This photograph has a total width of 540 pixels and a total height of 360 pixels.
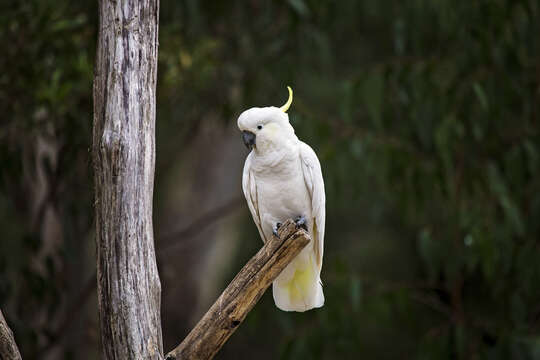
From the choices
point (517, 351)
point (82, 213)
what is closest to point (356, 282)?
point (517, 351)

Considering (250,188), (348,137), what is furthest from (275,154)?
(348,137)

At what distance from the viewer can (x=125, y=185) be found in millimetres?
1735

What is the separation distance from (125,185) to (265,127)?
445 millimetres

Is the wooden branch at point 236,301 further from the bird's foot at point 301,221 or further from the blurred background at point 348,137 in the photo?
the blurred background at point 348,137

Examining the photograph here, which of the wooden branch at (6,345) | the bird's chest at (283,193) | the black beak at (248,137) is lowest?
the wooden branch at (6,345)

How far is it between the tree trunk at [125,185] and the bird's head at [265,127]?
289mm

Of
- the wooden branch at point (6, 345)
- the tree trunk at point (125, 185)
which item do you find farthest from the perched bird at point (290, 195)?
the wooden branch at point (6, 345)

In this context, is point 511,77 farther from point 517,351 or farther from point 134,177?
point 134,177

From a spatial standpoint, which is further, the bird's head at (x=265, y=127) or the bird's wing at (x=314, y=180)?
the bird's wing at (x=314, y=180)

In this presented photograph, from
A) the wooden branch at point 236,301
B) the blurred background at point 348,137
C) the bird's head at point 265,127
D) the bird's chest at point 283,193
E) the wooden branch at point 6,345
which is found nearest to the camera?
the wooden branch at point 6,345

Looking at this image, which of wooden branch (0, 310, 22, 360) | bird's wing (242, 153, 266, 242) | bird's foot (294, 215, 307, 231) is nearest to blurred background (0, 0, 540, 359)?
bird's wing (242, 153, 266, 242)

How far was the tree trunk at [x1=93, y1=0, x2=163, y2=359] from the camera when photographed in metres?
1.72

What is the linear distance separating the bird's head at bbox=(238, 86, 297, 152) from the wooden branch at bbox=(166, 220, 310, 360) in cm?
29

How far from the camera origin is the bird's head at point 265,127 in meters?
1.92
